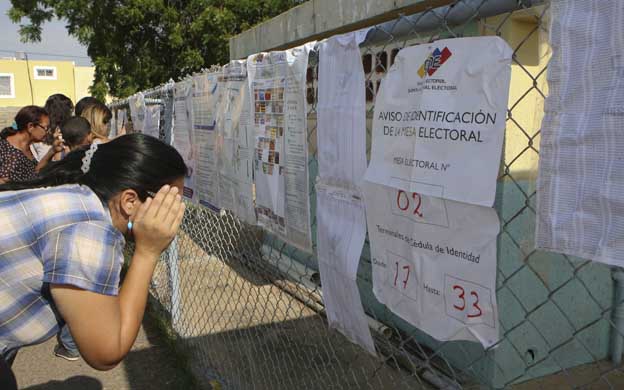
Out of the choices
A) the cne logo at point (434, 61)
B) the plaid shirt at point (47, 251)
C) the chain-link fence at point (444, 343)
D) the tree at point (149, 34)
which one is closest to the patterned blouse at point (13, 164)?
the chain-link fence at point (444, 343)

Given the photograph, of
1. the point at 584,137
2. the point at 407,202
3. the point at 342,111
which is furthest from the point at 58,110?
the point at 584,137

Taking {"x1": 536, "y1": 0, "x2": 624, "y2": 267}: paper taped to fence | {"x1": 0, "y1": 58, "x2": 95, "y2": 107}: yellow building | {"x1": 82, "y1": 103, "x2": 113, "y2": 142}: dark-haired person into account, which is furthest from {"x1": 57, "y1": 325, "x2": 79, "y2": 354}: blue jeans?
{"x1": 0, "y1": 58, "x2": 95, "y2": 107}: yellow building

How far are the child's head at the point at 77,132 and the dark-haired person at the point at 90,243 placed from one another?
8.76ft

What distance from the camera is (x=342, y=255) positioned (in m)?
1.75

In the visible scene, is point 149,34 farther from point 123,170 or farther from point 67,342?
point 123,170

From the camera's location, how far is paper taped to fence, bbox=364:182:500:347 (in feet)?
3.99

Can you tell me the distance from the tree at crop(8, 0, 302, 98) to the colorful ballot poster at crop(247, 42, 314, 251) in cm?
1157

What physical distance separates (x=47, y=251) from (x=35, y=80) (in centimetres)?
3955

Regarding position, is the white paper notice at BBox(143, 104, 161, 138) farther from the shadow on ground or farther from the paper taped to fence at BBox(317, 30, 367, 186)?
the paper taped to fence at BBox(317, 30, 367, 186)

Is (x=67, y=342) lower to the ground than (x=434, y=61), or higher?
lower

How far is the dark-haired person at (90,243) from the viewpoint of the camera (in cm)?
154

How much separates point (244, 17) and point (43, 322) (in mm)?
13031

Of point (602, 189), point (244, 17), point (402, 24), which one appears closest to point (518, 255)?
point (402, 24)

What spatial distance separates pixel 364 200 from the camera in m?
1.59
